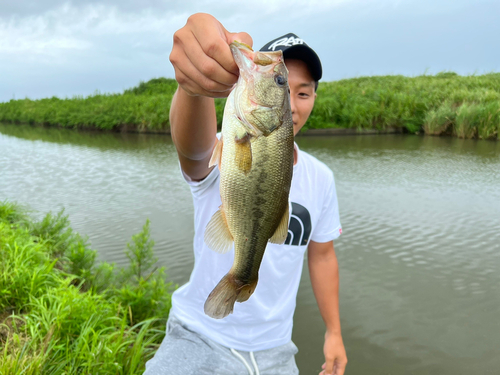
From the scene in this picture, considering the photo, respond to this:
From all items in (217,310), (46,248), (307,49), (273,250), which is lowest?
(46,248)

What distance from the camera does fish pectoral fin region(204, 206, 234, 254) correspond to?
1.13m

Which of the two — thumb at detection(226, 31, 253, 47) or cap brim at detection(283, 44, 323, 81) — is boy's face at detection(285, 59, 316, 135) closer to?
cap brim at detection(283, 44, 323, 81)

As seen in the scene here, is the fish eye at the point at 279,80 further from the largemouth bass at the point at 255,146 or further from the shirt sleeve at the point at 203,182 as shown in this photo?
the shirt sleeve at the point at 203,182

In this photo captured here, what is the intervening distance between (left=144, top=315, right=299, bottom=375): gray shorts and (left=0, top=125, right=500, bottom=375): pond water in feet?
3.89

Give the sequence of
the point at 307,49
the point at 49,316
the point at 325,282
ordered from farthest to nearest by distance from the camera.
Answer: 1. the point at 49,316
2. the point at 325,282
3. the point at 307,49

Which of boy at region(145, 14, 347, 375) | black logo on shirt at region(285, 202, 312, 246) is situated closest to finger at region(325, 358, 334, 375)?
boy at region(145, 14, 347, 375)

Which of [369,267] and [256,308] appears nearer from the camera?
[256,308]

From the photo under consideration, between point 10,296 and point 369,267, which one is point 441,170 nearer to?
point 369,267

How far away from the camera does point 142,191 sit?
7000 millimetres

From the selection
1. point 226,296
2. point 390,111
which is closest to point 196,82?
point 226,296

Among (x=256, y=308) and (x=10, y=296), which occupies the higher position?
(x=256, y=308)

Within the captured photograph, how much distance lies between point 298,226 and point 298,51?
0.96 metres

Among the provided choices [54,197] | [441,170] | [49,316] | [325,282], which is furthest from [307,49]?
[441,170]

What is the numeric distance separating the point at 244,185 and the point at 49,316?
2.29 m
